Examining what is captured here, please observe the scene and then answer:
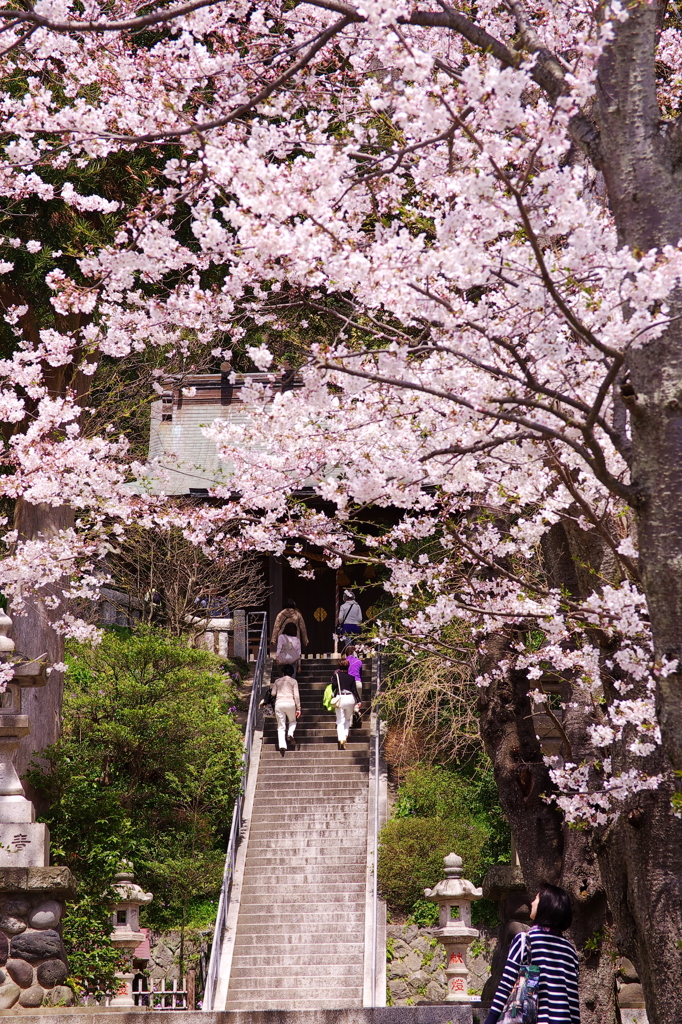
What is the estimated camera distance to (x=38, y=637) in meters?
13.1

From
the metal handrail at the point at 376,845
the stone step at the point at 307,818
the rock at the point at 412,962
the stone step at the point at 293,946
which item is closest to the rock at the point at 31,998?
the metal handrail at the point at 376,845

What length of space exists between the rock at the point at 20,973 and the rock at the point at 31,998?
7 centimetres

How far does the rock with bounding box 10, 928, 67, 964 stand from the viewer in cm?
830

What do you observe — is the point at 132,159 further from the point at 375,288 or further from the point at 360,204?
the point at 375,288

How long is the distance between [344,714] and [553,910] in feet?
37.7

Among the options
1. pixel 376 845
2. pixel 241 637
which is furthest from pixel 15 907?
pixel 241 637

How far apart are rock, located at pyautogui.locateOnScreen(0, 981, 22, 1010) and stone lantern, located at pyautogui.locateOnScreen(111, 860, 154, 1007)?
355cm

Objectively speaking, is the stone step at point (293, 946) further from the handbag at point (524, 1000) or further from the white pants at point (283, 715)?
the handbag at point (524, 1000)

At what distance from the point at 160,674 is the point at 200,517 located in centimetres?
651

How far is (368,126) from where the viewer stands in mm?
7176

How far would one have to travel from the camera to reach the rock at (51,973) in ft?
27.1

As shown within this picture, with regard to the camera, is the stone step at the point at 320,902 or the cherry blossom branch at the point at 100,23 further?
the stone step at the point at 320,902

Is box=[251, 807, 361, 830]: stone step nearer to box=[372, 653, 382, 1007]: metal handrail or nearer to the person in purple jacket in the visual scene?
box=[372, 653, 382, 1007]: metal handrail

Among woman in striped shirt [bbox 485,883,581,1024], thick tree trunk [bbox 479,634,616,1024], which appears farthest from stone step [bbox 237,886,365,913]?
woman in striped shirt [bbox 485,883,581,1024]
